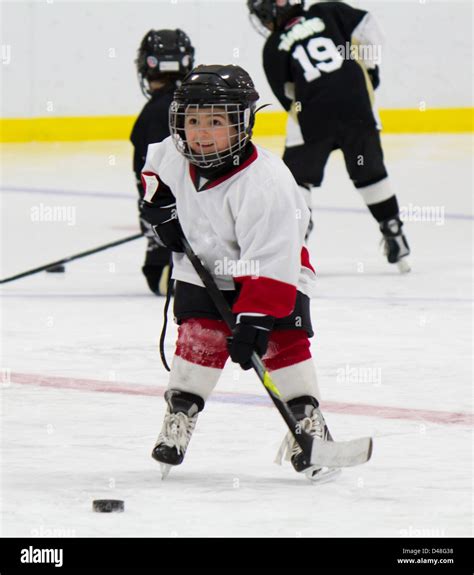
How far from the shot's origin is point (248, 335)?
10.7 ft

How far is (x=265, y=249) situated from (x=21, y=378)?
1583mm

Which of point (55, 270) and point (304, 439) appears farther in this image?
point (55, 270)

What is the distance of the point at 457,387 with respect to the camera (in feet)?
14.7

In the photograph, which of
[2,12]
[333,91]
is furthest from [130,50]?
[333,91]

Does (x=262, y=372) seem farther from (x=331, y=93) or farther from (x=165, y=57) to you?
(x=331, y=93)

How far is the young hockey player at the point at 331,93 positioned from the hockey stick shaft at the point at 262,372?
3518mm

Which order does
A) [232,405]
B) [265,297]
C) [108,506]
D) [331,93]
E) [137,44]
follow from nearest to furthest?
1. [108,506]
2. [265,297]
3. [232,405]
4. [331,93]
5. [137,44]

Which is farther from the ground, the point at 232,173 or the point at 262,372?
the point at 232,173

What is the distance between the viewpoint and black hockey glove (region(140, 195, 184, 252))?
351 centimetres

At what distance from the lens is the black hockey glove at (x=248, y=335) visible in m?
3.25

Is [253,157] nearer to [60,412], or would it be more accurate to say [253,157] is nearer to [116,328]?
[60,412]

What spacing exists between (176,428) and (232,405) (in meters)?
0.80

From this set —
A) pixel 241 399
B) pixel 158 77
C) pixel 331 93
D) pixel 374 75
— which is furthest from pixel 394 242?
pixel 241 399

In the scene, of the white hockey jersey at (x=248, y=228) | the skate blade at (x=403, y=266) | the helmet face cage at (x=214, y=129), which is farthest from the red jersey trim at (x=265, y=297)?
the skate blade at (x=403, y=266)
